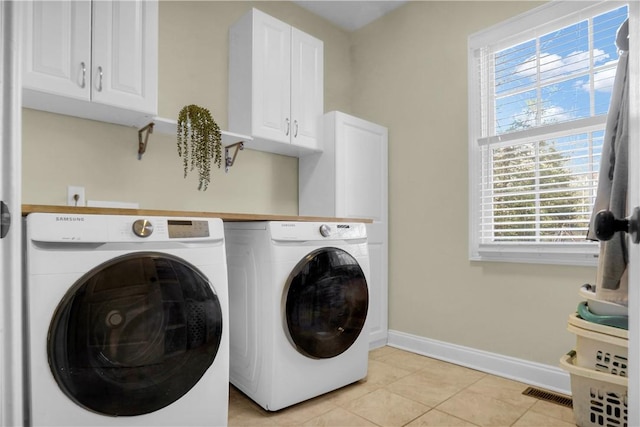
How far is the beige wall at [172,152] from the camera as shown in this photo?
191 cm

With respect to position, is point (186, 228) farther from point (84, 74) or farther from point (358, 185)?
point (358, 185)

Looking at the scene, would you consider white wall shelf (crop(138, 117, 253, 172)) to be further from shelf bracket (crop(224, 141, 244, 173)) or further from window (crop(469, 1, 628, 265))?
window (crop(469, 1, 628, 265))

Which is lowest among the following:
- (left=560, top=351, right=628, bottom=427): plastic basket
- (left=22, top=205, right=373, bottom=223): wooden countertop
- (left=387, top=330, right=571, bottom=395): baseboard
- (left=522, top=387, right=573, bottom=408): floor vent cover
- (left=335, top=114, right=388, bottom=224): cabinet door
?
(left=522, top=387, right=573, bottom=408): floor vent cover

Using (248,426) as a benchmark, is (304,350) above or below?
above

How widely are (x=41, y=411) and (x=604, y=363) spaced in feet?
6.93

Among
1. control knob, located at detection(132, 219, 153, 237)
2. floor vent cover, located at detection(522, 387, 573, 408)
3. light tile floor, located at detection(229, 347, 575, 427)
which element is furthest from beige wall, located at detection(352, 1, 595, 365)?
control knob, located at detection(132, 219, 153, 237)

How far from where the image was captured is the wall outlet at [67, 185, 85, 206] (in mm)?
1947

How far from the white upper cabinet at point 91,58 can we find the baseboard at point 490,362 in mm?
2284

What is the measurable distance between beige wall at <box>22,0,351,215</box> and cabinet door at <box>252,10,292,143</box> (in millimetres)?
295

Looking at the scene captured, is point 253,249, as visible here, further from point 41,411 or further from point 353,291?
point 41,411

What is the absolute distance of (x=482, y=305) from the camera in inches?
97.0

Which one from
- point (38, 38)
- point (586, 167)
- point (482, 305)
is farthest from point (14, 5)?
point (482, 305)

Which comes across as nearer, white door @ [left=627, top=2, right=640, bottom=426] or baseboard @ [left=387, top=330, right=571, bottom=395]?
white door @ [left=627, top=2, right=640, bottom=426]

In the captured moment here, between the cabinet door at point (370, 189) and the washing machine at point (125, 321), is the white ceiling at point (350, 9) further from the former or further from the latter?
the washing machine at point (125, 321)
